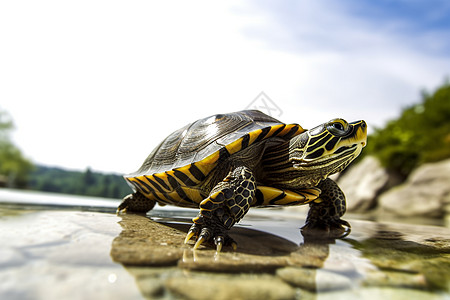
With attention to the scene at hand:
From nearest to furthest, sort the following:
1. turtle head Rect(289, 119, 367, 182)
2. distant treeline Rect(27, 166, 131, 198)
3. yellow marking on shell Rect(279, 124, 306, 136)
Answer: turtle head Rect(289, 119, 367, 182) → yellow marking on shell Rect(279, 124, 306, 136) → distant treeline Rect(27, 166, 131, 198)

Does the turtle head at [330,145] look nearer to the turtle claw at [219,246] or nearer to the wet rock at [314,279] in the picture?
the turtle claw at [219,246]

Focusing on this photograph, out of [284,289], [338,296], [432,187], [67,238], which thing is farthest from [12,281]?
[432,187]

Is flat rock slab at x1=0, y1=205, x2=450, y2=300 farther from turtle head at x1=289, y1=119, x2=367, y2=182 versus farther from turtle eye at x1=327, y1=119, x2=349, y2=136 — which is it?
turtle eye at x1=327, y1=119, x2=349, y2=136

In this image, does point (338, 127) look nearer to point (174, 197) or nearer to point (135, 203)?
point (174, 197)

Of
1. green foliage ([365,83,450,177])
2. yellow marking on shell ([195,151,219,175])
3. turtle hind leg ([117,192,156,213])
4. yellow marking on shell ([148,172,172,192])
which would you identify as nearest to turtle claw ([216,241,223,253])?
yellow marking on shell ([195,151,219,175])

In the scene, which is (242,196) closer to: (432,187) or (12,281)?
(12,281)

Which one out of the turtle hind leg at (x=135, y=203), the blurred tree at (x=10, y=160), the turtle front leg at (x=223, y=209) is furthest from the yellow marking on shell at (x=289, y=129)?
the blurred tree at (x=10, y=160)

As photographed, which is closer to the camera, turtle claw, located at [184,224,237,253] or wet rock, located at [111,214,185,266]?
wet rock, located at [111,214,185,266]
